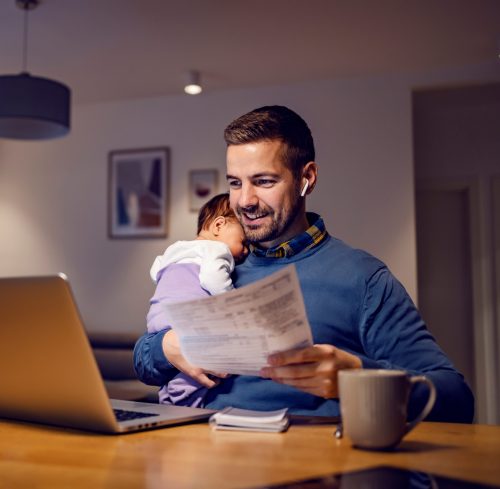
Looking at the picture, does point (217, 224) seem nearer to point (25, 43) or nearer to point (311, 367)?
point (311, 367)

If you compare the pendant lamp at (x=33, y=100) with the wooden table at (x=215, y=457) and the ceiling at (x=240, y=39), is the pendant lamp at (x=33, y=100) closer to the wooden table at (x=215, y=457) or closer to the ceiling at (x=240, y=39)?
the ceiling at (x=240, y=39)

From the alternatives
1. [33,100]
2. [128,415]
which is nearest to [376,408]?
[128,415]

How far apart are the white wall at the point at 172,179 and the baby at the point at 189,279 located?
2601mm

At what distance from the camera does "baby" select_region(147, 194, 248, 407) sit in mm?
1453

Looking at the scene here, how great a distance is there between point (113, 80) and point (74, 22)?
3.29 feet

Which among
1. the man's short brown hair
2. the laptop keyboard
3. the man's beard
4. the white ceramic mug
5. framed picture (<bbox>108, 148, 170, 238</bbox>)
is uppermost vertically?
framed picture (<bbox>108, 148, 170, 238</bbox>)

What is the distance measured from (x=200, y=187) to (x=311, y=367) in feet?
12.5

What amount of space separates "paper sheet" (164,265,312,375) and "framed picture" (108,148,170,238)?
3824 millimetres

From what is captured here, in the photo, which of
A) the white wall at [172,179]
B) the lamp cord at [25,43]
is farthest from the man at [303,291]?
the white wall at [172,179]

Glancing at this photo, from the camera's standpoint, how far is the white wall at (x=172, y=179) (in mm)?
4336

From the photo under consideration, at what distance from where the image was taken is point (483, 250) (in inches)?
187

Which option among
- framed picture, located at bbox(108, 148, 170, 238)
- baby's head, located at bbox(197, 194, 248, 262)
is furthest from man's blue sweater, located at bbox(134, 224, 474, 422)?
framed picture, located at bbox(108, 148, 170, 238)

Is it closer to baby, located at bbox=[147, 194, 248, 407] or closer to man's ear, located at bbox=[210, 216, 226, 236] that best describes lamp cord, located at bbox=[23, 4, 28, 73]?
man's ear, located at bbox=[210, 216, 226, 236]

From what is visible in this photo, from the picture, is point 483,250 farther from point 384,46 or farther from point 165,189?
point 165,189
